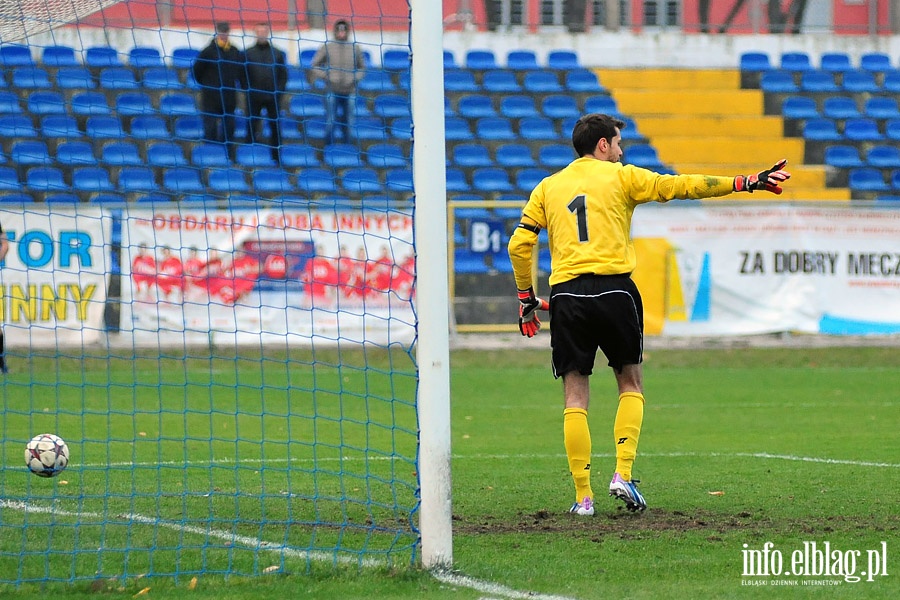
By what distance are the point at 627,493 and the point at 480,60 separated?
54.0ft

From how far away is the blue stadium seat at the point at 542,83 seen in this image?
21.3 m

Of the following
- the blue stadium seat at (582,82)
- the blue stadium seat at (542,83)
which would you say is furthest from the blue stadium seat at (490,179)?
the blue stadium seat at (582,82)

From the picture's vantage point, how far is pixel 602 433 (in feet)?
31.7

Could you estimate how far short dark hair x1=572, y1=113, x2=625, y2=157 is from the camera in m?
6.26

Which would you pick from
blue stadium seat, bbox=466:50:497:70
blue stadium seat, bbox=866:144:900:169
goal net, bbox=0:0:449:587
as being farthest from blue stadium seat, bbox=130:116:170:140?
blue stadium seat, bbox=866:144:900:169

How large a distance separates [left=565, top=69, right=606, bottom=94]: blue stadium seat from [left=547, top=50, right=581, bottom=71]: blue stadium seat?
175mm

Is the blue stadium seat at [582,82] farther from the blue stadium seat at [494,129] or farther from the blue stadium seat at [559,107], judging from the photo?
the blue stadium seat at [494,129]

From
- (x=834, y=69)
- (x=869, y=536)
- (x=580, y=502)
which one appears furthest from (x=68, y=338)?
(x=834, y=69)

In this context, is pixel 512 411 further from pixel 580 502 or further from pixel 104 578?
pixel 104 578

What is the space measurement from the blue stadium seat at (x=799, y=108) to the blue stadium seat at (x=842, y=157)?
811 millimetres

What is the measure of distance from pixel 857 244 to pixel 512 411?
23.1 ft

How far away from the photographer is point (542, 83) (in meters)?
21.4

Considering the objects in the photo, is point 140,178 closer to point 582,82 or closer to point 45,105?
point 45,105

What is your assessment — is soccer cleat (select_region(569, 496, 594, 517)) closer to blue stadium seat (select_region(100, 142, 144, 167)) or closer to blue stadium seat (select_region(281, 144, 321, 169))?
blue stadium seat (select_region(281, 144, 321, 169))
